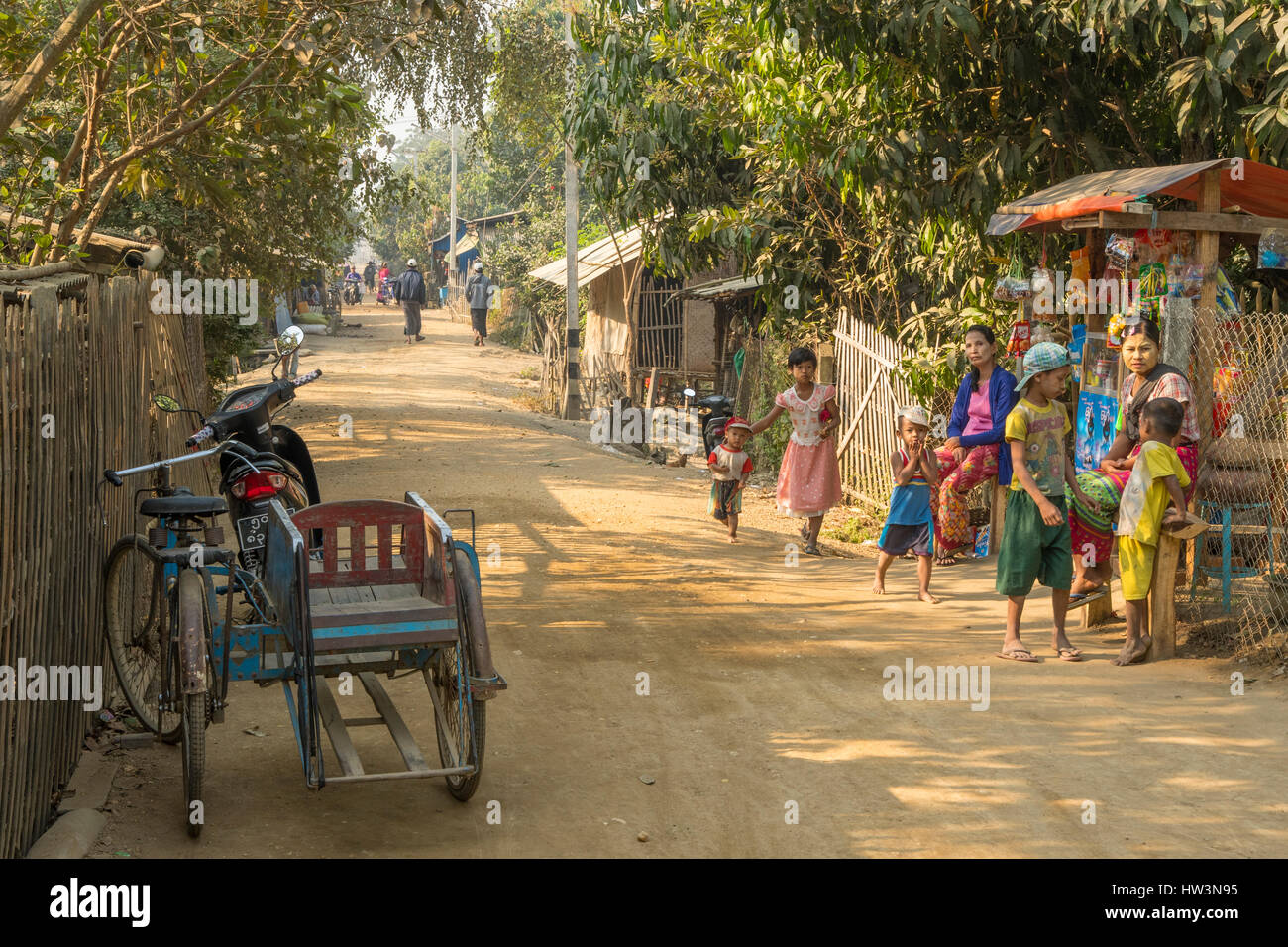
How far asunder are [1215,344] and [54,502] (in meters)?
6.21

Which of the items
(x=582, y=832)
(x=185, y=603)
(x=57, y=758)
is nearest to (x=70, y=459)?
(x=185, y=603)

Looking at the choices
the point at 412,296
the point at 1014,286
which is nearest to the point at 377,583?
the point at 1014,286

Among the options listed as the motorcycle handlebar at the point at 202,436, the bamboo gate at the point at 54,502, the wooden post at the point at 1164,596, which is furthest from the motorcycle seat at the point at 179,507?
the wooden post at the point at 1164,596

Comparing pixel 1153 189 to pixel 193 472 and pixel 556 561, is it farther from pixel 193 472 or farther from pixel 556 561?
pixel 193 472

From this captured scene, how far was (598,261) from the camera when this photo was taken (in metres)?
23.1

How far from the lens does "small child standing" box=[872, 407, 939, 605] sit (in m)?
8.02

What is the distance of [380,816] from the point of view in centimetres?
470

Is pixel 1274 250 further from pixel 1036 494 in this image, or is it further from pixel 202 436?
pixel 202 436

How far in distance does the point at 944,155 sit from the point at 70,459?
7301 mm

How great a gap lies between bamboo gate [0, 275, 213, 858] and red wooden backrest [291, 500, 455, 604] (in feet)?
2.97

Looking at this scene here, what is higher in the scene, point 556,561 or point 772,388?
point 772,388

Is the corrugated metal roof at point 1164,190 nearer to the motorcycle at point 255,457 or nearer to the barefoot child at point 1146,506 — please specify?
the barefoot child at point 1146,506

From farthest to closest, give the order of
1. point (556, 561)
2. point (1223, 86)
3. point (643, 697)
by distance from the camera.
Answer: point (556, 561)
point (1223, 86)
point (643, 697)

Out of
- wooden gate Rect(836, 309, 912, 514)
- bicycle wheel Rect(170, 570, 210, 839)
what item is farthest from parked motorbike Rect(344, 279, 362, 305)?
bicycle wheel Rect(170, 570, 210, 839)
